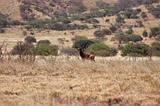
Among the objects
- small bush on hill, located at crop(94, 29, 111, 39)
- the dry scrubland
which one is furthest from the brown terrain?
small bush on hill, located at crop(94, 29, 111, 39)

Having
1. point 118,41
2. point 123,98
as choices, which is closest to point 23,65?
point 123,98

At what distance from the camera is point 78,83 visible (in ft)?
42.4

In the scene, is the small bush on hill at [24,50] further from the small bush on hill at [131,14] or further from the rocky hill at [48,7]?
the rocky hill at [48,7]

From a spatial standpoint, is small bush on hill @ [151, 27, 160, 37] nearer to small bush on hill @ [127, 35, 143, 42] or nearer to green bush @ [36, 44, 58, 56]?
small bush on hill @ [127, 35, 143, 42]

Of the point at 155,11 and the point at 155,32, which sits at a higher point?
the point at 155,32

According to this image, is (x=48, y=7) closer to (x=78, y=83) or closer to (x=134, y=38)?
(x=134, y=38)

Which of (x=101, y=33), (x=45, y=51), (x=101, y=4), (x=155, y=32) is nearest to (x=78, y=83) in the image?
(x=45, y=51)

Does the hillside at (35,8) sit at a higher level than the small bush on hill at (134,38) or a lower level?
lower

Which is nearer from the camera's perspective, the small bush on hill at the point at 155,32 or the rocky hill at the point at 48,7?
the small bush on hill at the point at 155,32

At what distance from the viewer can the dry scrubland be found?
1075cm

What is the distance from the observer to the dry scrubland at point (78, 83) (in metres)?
10.8

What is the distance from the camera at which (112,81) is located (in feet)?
43.0

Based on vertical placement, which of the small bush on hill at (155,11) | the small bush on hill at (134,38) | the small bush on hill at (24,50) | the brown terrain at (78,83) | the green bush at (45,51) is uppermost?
the brown terrain at (78,83)

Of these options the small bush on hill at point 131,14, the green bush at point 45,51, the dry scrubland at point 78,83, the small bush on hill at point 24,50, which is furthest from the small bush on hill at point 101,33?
the dry scrubland at point 78,83
